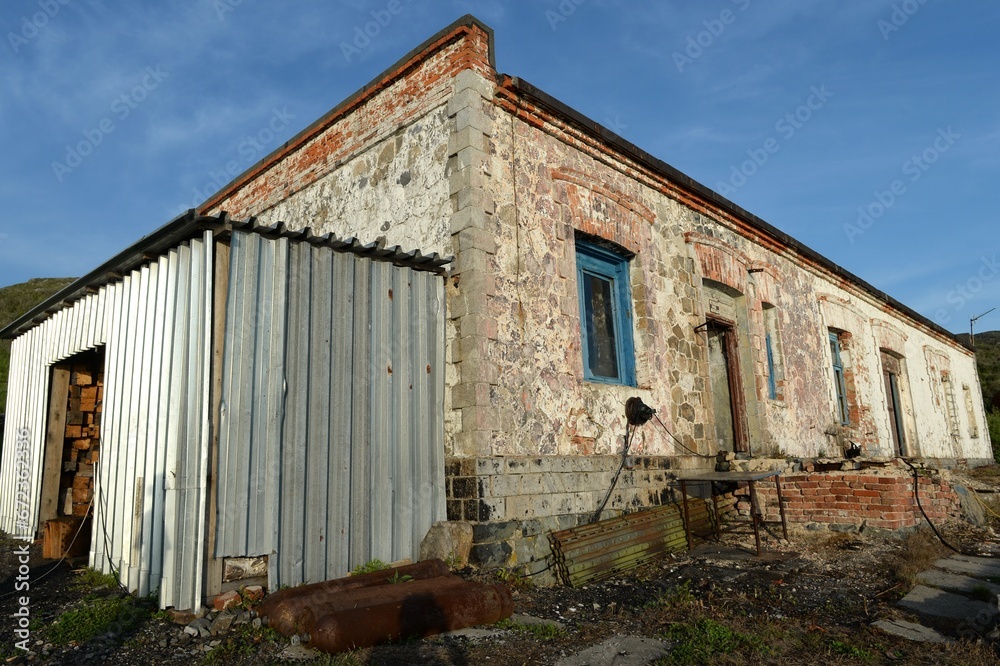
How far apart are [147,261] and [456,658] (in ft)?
12.1

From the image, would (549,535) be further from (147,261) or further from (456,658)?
(147,261)

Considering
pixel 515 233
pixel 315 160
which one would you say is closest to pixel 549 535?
pixel 515 233

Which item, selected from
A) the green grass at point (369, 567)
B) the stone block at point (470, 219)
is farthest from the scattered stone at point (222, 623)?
the stone block at point (470, 219)

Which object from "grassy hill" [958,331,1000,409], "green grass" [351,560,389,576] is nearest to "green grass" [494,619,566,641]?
"green grass" [351,560,389,576]

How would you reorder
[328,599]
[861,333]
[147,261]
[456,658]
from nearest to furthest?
[456,658] < [328,599] < [147,261] < [861,333]

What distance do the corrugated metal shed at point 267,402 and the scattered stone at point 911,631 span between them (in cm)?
330

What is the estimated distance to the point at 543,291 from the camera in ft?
21.3

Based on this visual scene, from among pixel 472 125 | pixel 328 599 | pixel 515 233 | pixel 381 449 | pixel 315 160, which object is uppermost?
pixel 315 160

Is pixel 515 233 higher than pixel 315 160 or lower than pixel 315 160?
lower

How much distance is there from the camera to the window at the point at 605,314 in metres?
7.20

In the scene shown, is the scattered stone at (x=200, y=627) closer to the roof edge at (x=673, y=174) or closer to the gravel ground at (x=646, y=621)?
the gravel ground at (x=646, y=621)

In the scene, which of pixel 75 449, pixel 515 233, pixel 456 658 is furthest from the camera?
pixel 75 449

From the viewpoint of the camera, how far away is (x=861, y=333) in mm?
13703

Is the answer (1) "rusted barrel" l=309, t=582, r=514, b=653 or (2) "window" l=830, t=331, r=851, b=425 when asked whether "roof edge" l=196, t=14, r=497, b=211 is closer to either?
(1) "rusted barrel" l=309, t=582, r=514, b=653
